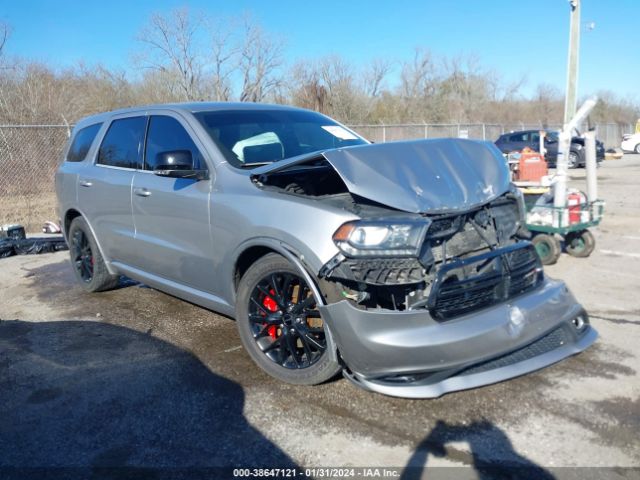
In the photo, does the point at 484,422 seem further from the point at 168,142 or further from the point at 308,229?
the point at 168,142

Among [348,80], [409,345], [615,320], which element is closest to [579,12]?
[615,320]

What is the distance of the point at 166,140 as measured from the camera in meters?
4.50

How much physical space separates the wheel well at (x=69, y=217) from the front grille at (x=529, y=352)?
15.0 ft

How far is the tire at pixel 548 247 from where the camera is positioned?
6.41m

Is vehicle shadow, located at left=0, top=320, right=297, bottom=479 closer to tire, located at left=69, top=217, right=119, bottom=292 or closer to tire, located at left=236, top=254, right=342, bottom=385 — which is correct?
tire, located at left=236, top=254, right=342, bottom=385

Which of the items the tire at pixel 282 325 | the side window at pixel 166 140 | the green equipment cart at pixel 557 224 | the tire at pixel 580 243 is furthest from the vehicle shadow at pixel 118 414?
the tire at pixel 580 243

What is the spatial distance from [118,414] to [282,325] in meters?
1.10

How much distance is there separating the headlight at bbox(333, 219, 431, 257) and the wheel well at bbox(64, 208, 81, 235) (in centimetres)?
396

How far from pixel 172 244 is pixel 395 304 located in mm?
2048

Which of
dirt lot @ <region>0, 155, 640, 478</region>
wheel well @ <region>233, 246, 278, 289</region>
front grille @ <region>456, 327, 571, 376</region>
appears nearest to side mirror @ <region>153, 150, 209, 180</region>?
wheel well @ <region>233, 246, 278, 289</region>

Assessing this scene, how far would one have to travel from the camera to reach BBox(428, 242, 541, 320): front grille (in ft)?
9.52

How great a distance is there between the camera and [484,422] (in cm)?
300

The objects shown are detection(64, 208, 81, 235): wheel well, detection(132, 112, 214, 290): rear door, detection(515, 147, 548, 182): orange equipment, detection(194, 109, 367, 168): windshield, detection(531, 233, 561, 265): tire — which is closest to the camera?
detection(132, 112, 214, 290): rear door

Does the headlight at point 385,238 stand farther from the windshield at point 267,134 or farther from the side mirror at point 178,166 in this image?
the side mirror at point 178,166
